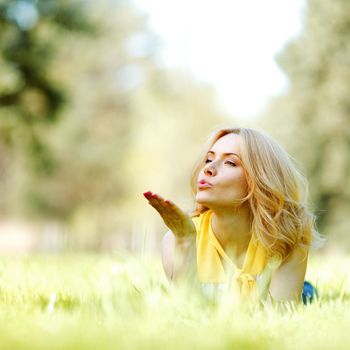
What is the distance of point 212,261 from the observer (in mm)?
2764

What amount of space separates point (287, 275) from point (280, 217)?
0.30m

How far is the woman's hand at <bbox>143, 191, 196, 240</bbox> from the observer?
224cm

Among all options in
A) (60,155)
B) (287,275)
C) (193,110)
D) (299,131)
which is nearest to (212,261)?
(287,275)

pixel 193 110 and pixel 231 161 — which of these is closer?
pixel 231 161

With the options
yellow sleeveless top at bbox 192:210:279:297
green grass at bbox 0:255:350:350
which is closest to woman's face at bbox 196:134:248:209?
yellow sleeveless top at bbox 192:210:279:297

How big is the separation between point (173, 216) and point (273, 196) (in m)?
0.63

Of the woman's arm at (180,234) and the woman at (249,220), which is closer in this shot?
the woman's arm at (180,234)

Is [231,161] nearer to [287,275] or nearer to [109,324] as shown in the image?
[287,275]

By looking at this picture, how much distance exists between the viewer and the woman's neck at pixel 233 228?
277cm

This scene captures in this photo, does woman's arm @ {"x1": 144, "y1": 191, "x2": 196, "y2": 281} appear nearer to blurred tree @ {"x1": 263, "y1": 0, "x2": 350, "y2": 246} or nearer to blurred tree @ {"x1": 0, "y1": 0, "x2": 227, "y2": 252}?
blurred tree @ {"x1": 263, "y1": 0, "x2": 350, "y2": 246}

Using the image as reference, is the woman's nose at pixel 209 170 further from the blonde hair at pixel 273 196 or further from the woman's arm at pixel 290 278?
the woman's arm at pixel 290 278

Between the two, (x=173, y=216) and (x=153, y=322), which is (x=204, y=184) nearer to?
(x=173, y=216)

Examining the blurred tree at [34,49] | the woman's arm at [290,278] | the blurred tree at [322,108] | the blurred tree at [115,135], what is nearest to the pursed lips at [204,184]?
the woman's arm at [290,278]

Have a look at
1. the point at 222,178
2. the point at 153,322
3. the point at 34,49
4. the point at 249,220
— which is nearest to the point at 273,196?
the point at 249,220
